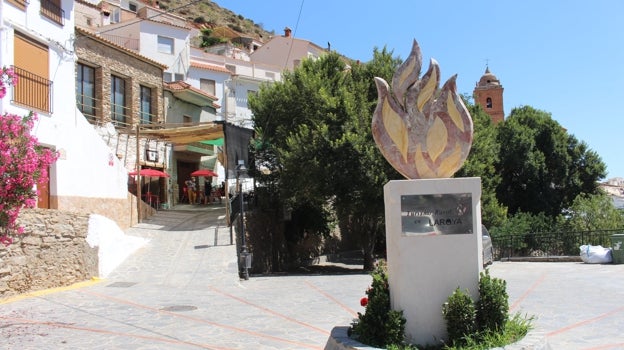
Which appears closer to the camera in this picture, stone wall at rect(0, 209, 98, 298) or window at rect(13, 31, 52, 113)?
stone wall at rect(0, 209, 98, 298)

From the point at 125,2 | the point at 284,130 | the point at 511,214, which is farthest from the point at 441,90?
the point at 125,2

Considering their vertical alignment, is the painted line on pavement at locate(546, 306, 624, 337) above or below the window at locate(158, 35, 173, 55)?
below

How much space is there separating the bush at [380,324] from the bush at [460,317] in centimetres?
56

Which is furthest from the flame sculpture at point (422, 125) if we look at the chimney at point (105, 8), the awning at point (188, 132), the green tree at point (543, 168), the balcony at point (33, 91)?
the chimney at point (105, 8)

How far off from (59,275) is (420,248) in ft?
32.9

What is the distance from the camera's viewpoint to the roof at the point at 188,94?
3136cm

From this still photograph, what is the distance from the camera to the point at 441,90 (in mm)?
7152

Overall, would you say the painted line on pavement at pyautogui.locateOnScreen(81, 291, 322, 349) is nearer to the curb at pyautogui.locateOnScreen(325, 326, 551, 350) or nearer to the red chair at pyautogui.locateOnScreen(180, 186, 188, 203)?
the curb at pyautogui.locateOnScreen(325, 326, 551, 350)

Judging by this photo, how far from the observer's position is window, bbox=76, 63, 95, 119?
24.2m

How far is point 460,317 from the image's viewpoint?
628 centimetres

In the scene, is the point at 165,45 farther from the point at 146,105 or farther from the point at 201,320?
the point at 201,320

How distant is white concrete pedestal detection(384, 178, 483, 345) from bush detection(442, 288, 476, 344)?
0.23 metres

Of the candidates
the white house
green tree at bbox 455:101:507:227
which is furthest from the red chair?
green tree at bbox 455:101:507:227

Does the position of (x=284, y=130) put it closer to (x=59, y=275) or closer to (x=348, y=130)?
(x=348, y=130)
